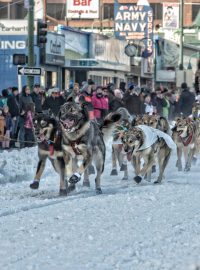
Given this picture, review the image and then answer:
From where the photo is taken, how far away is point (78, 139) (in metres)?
11.7

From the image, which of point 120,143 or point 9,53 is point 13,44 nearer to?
point 9,53

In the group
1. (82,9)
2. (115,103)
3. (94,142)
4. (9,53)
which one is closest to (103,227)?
(94,142)

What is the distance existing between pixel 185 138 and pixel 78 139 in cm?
491

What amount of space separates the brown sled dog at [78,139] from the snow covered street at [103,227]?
354 millimetres

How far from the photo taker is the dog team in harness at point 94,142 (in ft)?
38.2

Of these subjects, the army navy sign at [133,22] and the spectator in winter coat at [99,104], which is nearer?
the spectator in winter coat at [99,104]

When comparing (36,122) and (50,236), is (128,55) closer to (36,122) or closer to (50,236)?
(36,122)

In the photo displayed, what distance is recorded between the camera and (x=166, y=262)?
652 cm

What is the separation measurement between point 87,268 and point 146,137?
260 inches

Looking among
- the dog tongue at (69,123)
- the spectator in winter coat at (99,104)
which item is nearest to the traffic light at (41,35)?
the spectator in winter coat at (99,104)

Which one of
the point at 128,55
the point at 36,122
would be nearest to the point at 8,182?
the point at 36,122

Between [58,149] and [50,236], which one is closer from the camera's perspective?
[50,236]

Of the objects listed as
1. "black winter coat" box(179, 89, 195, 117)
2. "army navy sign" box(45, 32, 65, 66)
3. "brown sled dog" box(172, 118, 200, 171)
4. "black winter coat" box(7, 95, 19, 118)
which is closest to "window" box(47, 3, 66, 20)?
"army navy sign" box(45, 32, 65, 66)

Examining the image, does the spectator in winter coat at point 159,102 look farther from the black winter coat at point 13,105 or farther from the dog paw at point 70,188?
the dog paw at point 70,188
